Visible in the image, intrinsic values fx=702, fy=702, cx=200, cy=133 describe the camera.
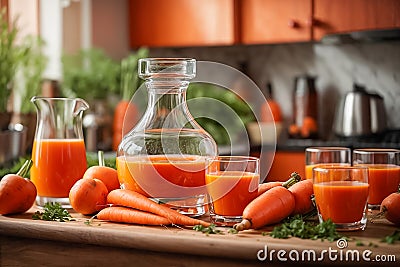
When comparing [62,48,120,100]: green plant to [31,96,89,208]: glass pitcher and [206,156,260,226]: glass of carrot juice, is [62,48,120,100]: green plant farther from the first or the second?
[206,156,260,226]: glass of carrot juice

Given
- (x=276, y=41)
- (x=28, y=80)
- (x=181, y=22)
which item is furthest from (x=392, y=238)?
(x=181, y=22)

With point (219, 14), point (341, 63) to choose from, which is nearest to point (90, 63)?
point (219, 14)

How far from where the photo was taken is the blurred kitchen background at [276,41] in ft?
12.7

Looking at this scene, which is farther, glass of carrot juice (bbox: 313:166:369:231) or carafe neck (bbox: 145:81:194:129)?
carafe neck (bbox: 145:81:194:129)

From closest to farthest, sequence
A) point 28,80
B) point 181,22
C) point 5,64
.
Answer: point 5,64 → point 28,80 → point 181,22

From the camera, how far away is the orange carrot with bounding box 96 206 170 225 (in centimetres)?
143

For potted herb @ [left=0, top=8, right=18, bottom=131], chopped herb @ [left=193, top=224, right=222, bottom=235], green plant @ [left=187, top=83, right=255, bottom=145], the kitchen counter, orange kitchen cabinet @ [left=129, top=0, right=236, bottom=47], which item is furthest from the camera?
orange kitchen cabinet @ [left=129, top=0, right=236, bottom=47]

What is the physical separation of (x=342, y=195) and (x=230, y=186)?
0.22 m

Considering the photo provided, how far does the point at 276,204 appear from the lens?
4.61 feet

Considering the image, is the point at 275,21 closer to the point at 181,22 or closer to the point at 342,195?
the point at 181,22

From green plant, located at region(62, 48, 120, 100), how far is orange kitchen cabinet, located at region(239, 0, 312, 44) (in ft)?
2.65

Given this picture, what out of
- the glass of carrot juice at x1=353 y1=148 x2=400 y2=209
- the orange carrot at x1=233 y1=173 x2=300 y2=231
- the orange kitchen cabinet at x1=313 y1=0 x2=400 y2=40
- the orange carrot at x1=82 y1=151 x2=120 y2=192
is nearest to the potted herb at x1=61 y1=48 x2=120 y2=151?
the orange kitchen cabinet at x1=313 y1=0 x2=400 y2=40

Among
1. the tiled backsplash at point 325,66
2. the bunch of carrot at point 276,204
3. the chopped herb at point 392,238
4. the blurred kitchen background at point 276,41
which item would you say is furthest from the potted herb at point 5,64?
the chopped herb at point 392,238

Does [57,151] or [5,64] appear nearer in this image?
[57,151]
